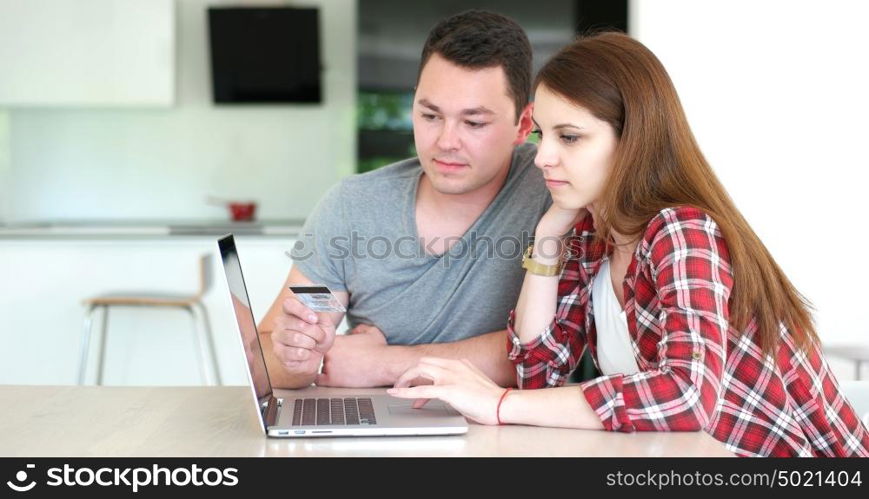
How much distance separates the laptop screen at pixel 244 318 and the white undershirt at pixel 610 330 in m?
0.57

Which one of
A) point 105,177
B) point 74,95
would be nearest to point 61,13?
point 74,95

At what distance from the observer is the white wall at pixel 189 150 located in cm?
543

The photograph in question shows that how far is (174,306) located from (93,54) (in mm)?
1665

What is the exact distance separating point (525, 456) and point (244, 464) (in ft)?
1.11

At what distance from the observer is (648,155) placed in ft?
5.06

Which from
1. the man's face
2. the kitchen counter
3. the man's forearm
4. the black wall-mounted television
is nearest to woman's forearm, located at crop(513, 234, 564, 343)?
the man's forearm

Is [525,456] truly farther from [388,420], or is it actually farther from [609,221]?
[609,221]

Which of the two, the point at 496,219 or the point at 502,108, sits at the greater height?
the point at 502,108

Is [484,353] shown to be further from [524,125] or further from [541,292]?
[524,125]

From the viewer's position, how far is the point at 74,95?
5.00m

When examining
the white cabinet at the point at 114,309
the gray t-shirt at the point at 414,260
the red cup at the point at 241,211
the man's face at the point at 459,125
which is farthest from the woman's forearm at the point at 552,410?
the red cup at the point at 241,211

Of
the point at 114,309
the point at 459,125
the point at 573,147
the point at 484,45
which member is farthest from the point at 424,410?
the point at 114,309

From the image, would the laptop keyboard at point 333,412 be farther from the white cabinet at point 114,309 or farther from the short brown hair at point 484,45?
the white cabinet at point 114,309

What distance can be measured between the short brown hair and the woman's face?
501mm
